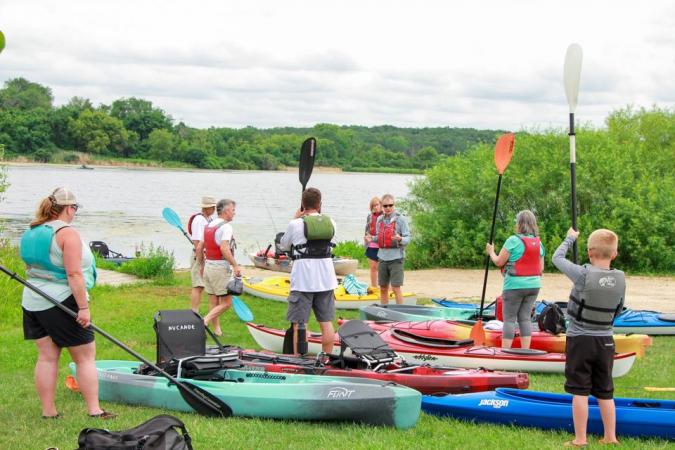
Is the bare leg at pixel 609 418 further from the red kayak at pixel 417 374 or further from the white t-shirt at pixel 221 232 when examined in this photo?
the white t-shirt at pixel 221 232

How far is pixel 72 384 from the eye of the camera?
639 centimetres

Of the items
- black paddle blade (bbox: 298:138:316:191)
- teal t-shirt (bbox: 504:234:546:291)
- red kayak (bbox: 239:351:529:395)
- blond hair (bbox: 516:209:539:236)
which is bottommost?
red kayak (bbox: 239:351:529:395)

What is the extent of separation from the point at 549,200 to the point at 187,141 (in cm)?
6186

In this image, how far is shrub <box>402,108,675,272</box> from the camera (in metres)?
17.1

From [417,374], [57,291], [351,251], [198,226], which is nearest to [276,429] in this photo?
[417,374]

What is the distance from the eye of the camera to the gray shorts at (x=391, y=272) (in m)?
10.4

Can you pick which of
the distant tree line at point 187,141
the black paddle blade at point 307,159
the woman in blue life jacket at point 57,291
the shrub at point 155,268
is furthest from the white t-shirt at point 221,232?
the distant tree line at point 187,141

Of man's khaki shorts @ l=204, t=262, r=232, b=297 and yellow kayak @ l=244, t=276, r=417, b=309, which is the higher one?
man's khaki shorts @ l=204, t=262, r=232, b=297

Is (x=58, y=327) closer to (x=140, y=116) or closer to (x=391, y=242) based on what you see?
(x=391, y=242)

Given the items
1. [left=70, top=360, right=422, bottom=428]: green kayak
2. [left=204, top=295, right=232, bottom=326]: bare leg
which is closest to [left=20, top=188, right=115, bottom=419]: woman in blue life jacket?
[left=70, top=360, right=422, bottom=428]: green kayak

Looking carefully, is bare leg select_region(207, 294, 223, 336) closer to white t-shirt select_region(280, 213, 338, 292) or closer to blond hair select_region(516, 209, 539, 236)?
white t-shirt select_region(280, 213, 338, 292)

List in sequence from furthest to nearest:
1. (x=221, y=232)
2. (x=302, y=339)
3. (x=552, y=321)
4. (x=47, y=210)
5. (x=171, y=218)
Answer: (x=171, y=218), (x=221, y=232), (x=552, y=321), (x=302, y=339), (x=47, y=210)

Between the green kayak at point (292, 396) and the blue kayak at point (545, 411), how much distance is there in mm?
441

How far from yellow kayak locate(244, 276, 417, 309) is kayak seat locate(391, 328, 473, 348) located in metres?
2.91
